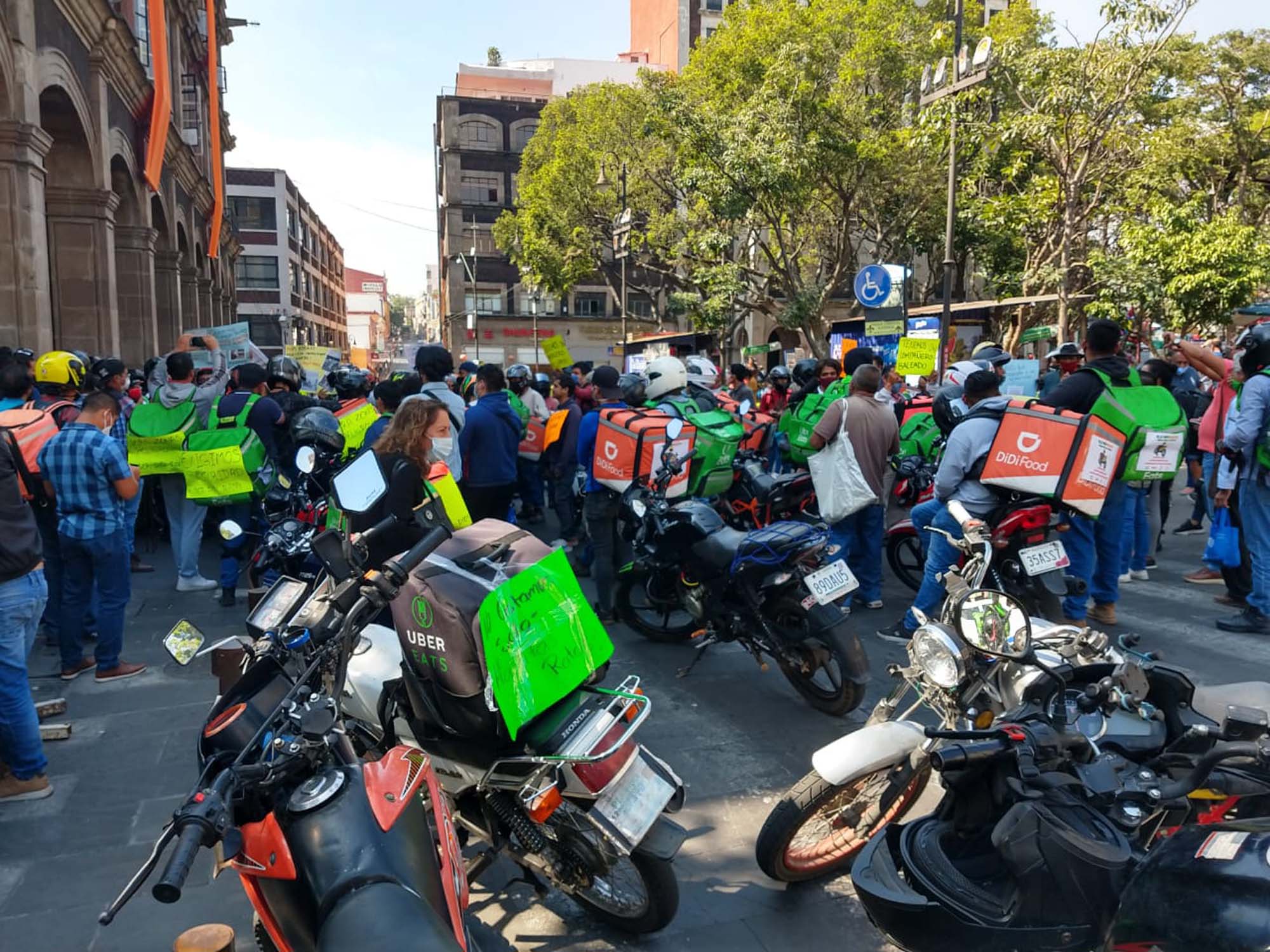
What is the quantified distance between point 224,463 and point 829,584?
4.89 m

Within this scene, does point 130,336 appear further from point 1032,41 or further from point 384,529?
point 1032,41

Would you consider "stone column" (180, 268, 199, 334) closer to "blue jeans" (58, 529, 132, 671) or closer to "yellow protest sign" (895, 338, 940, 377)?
"yellow protest sign" (895, 338, 940, 377)

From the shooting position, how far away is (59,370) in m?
5.80

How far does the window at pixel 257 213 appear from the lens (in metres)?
57.5

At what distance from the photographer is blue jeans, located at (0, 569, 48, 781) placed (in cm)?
380

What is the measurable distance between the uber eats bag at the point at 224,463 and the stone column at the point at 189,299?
18.5 m

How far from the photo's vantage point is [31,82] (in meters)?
10.8

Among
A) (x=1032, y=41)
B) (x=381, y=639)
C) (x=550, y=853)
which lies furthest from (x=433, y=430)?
(x=1032, y=41)

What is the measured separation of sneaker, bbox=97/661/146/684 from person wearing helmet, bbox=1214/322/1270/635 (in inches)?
282

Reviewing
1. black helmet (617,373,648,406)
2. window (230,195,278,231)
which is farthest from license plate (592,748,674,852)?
window (230,195,278,231)

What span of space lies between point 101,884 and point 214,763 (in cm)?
191

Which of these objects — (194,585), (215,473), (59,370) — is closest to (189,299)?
(194,585)

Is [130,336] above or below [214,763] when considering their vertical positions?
above

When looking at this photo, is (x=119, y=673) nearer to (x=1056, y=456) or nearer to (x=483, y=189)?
(x=1056, y=456)
